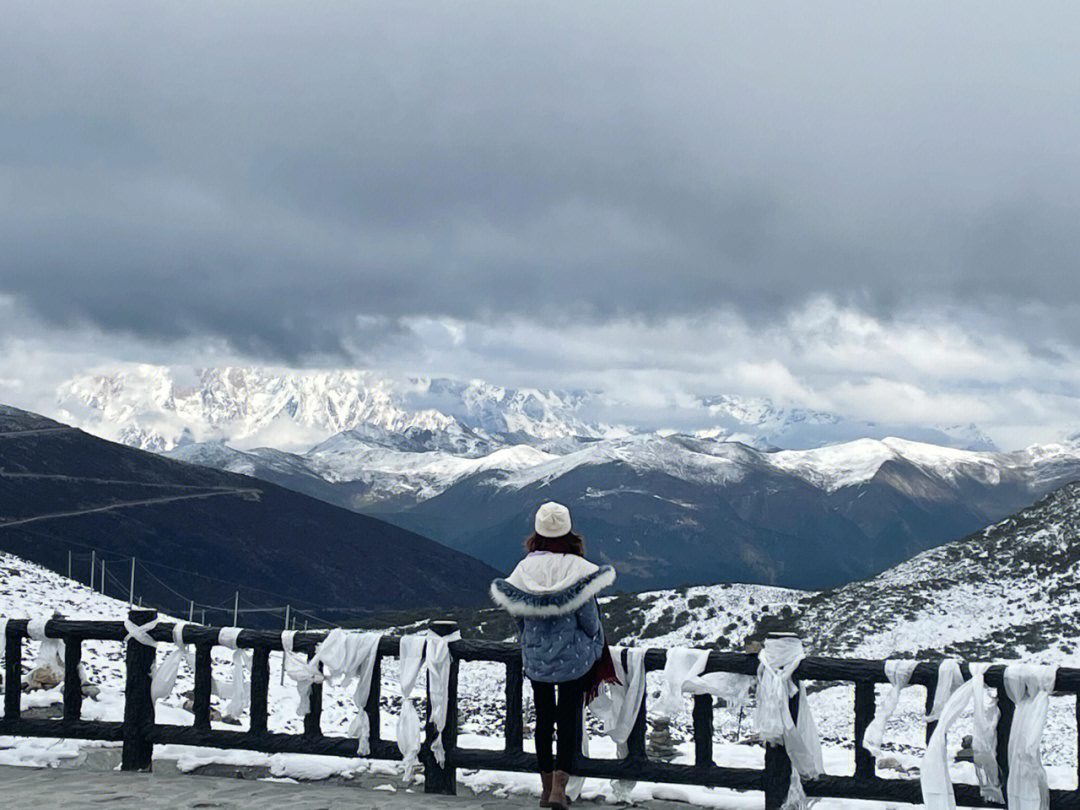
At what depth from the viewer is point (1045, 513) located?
74812 millimetres

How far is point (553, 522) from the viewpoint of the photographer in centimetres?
1098

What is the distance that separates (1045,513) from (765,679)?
234 ft

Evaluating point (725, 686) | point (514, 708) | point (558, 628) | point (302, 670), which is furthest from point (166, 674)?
point (725, 686)

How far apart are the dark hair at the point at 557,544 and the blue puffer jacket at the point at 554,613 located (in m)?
0.09

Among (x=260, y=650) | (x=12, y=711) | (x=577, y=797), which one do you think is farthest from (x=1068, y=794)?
(x=12, y=711)

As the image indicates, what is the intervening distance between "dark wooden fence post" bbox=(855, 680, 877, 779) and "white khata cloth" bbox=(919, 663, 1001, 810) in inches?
24.2

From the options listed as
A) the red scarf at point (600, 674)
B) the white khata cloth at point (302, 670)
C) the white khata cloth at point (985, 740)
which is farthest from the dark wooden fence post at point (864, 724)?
the white khata cloth at point (302, 670)

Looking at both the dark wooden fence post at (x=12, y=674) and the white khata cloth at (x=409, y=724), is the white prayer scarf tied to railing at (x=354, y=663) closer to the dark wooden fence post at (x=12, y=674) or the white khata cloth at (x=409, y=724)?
the white khata cloth at (x=409, y=724)

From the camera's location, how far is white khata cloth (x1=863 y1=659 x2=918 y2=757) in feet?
35.6

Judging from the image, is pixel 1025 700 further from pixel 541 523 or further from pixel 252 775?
pixel 252 775

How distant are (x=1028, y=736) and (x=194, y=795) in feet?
27.3

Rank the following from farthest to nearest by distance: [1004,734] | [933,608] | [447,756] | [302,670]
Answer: [933,608], [302,670], [447,756], [1004,734]

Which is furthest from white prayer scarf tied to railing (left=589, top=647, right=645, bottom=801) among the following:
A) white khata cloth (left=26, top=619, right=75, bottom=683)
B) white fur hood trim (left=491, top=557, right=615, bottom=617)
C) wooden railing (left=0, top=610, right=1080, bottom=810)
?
Result: white khata cloth (left=26, top=619, right=75, bottom=683)

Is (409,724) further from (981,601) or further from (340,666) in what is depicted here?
(981,601)
